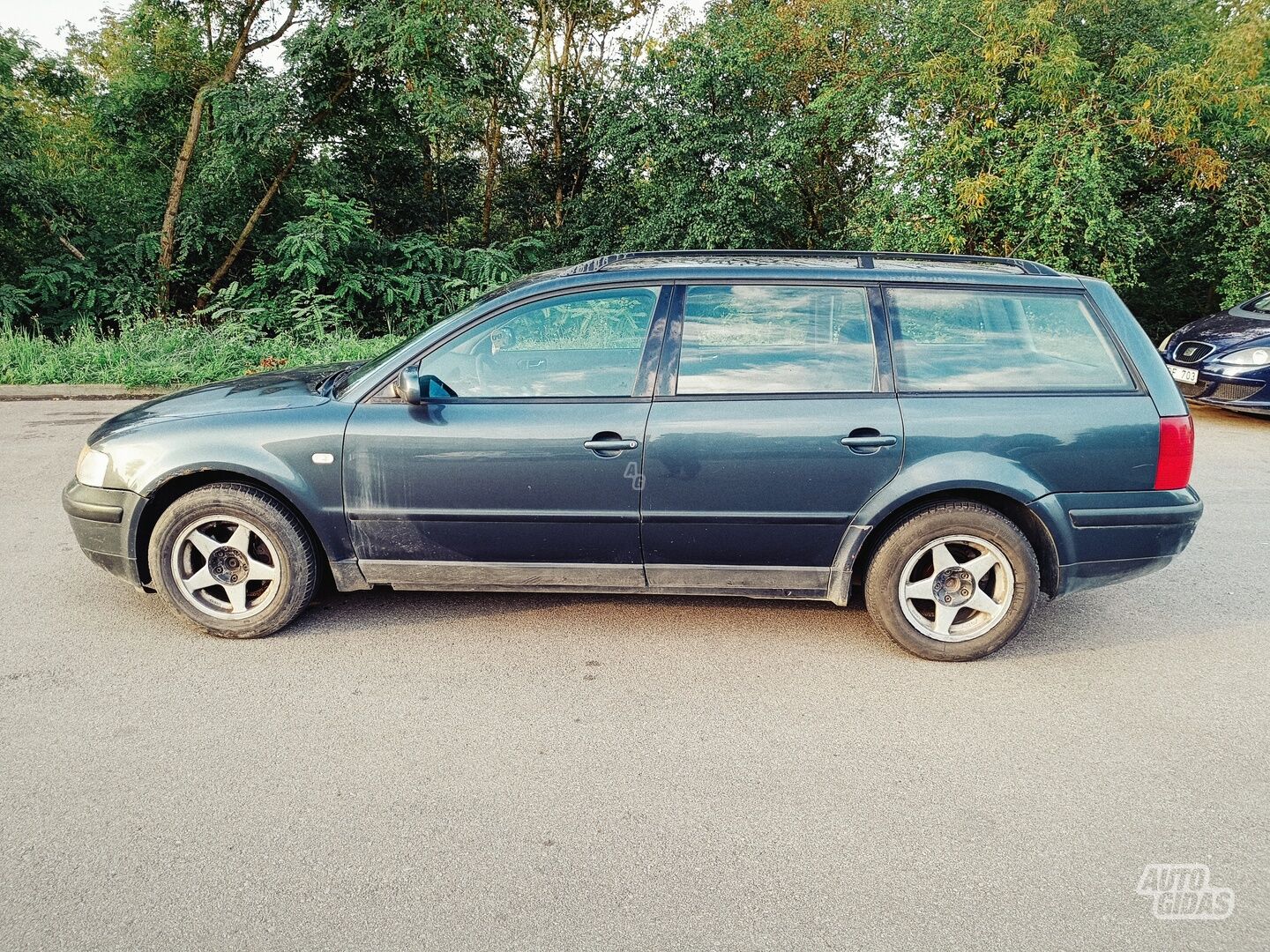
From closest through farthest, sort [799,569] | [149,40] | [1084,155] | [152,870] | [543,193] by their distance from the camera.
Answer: [152,870] < [799,569] < [1084,155] < [149,40] < [543,193]

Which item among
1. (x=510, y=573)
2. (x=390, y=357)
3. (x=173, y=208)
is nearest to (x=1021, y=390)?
(x=510, y=573)

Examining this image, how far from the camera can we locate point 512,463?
3922 mm

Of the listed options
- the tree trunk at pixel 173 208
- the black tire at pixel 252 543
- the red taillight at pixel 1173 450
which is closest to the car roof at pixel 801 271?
the red taillight at pixel 1173 450

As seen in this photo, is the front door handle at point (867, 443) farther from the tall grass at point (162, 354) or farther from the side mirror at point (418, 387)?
the tall grass at point (162, 354)

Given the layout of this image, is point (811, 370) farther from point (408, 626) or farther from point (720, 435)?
point (408, 626)

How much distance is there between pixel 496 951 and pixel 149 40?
17.3 metres

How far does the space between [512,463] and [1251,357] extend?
29.2 feet

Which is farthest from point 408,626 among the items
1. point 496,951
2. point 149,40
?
point 149,40

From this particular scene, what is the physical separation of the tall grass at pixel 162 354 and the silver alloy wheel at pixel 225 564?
6141mm

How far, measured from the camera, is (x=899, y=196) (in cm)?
1405

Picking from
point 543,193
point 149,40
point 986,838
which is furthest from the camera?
Result: point 543,193

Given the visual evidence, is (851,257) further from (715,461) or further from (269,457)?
(269,457)

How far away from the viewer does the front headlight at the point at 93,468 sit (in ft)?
13.5

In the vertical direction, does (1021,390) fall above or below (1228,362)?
above
